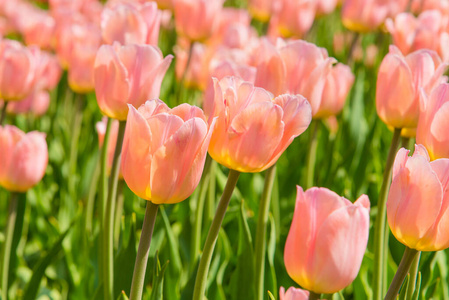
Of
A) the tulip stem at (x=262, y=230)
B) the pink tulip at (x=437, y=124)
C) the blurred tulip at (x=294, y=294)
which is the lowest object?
the tulip stem at (x=262, y=230)

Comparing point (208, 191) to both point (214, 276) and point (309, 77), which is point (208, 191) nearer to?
point (214, 276)

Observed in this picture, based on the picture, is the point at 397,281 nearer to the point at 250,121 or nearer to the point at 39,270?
the point at 250,121

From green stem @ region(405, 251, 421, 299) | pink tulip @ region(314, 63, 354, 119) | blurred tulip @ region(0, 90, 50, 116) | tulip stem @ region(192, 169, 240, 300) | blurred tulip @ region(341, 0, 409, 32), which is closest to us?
tulip stem @ region(192, 169, 240, 300)

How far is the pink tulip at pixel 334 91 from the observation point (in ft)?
5.49

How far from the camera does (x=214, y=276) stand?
Answer: 1.41 m

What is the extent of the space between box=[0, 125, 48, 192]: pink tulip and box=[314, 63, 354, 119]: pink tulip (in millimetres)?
727

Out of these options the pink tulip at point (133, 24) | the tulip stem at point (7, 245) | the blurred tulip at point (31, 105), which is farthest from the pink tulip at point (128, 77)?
the blurred tulip at point (31, 105)

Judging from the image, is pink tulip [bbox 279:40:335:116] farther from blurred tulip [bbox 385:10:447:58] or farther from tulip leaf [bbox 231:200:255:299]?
blurred tulip [bbox 385:10:447:58]

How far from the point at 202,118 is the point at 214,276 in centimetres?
64

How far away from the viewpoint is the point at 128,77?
3.98 ft

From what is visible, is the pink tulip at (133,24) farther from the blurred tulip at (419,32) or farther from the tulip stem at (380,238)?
the blurred tulip at (419,32)

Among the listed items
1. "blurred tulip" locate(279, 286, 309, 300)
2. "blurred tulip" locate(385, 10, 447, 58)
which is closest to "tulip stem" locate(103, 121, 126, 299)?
"blurred tulip" locate(279, 286, 309, 300)

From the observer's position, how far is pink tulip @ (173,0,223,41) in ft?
7.09

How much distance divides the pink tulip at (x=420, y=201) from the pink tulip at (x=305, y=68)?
399mm
